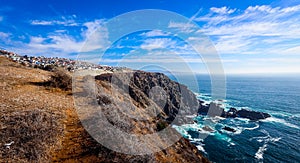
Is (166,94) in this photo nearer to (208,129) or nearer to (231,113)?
(208,129)

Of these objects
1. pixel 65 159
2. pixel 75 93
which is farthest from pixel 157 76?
pixel 65 159

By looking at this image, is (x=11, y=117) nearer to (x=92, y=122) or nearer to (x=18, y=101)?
(x=18, y=101)

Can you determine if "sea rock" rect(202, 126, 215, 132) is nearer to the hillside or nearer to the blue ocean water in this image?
the blue ocean water

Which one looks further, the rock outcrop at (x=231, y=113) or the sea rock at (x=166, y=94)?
the sea rock at (x=166, y=94)

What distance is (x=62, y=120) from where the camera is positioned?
12.9 m

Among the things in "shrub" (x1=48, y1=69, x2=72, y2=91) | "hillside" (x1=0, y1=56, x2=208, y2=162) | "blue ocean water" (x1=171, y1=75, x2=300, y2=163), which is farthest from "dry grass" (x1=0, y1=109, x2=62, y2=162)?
"blue ocean water" (x1=171, y1=75, x2=300, y2=163)

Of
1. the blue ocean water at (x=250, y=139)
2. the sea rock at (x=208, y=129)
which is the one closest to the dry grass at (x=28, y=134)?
the blue ocean water at (x=250, y=139)

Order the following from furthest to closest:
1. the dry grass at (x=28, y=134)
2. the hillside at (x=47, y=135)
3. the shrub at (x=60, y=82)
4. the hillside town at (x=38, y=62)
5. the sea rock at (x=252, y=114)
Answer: the sea rock at (x=252, y=114) < the hillside town at (x=38, y=62) < the shrub at (x=60, y=82) < the hillside at (x=47, y=135) < the dry grass at (x=28, y=134)

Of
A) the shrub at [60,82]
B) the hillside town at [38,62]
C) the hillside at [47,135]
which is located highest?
the hillside town at [38,62]

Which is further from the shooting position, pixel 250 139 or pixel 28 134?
pixel 250 139

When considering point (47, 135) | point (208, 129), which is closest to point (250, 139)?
point (208, 129)

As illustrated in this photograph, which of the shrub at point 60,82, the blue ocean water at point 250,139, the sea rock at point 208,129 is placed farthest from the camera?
the sea rock at point 208,129

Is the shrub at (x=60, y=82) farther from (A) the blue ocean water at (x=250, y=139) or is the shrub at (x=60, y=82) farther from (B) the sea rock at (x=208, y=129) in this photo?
(B) the sea rock at (x=208, y=129)

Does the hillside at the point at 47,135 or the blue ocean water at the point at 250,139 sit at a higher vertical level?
the hillside at the point at 47,135
